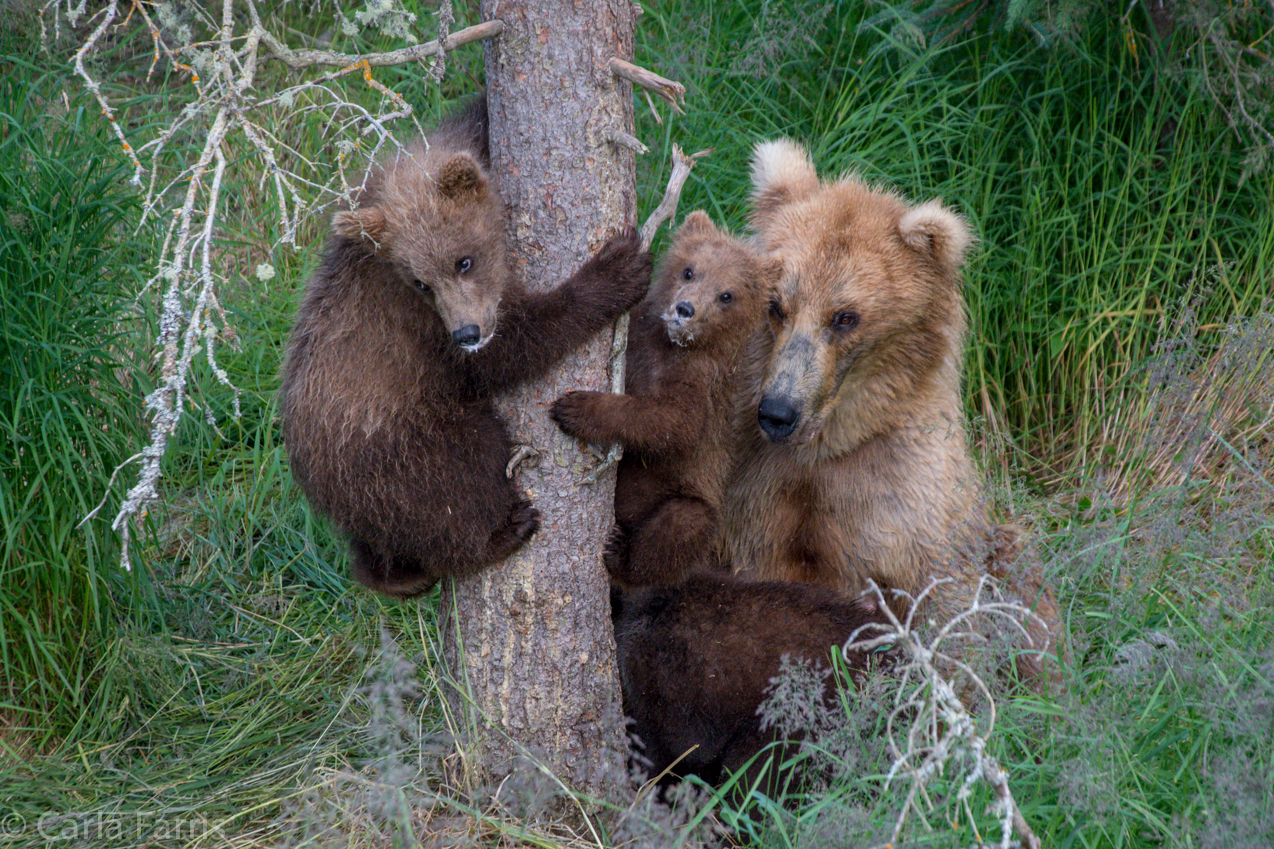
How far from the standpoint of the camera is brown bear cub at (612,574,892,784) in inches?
137

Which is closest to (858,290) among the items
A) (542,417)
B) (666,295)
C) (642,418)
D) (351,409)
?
(666,295)

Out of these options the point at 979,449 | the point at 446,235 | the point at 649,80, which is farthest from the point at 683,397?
the point at 979,449

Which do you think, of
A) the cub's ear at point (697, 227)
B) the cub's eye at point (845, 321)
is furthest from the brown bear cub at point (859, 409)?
the cub's ear at point (697, 227)

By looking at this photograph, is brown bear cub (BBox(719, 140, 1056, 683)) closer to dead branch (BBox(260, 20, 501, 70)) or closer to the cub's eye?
the cub's eye

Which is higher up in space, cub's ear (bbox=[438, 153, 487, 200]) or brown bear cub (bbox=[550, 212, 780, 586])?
cub's ear (bbox=[438, 153, 487, 200])

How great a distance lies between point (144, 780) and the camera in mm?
3637

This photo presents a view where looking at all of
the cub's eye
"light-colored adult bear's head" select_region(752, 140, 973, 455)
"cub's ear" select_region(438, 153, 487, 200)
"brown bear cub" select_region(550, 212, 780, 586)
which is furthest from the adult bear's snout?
"cub's ear" select_region(438, 153, 487, 200)

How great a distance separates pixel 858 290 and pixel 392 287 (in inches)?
61.4

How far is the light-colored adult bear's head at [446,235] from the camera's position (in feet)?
10.2

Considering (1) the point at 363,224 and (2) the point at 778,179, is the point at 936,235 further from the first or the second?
(1) the point at 363,224

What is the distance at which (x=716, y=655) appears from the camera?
3523mm

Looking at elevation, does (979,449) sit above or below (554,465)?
below

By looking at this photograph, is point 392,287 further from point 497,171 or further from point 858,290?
point 858,290

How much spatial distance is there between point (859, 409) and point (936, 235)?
2.18 feet
